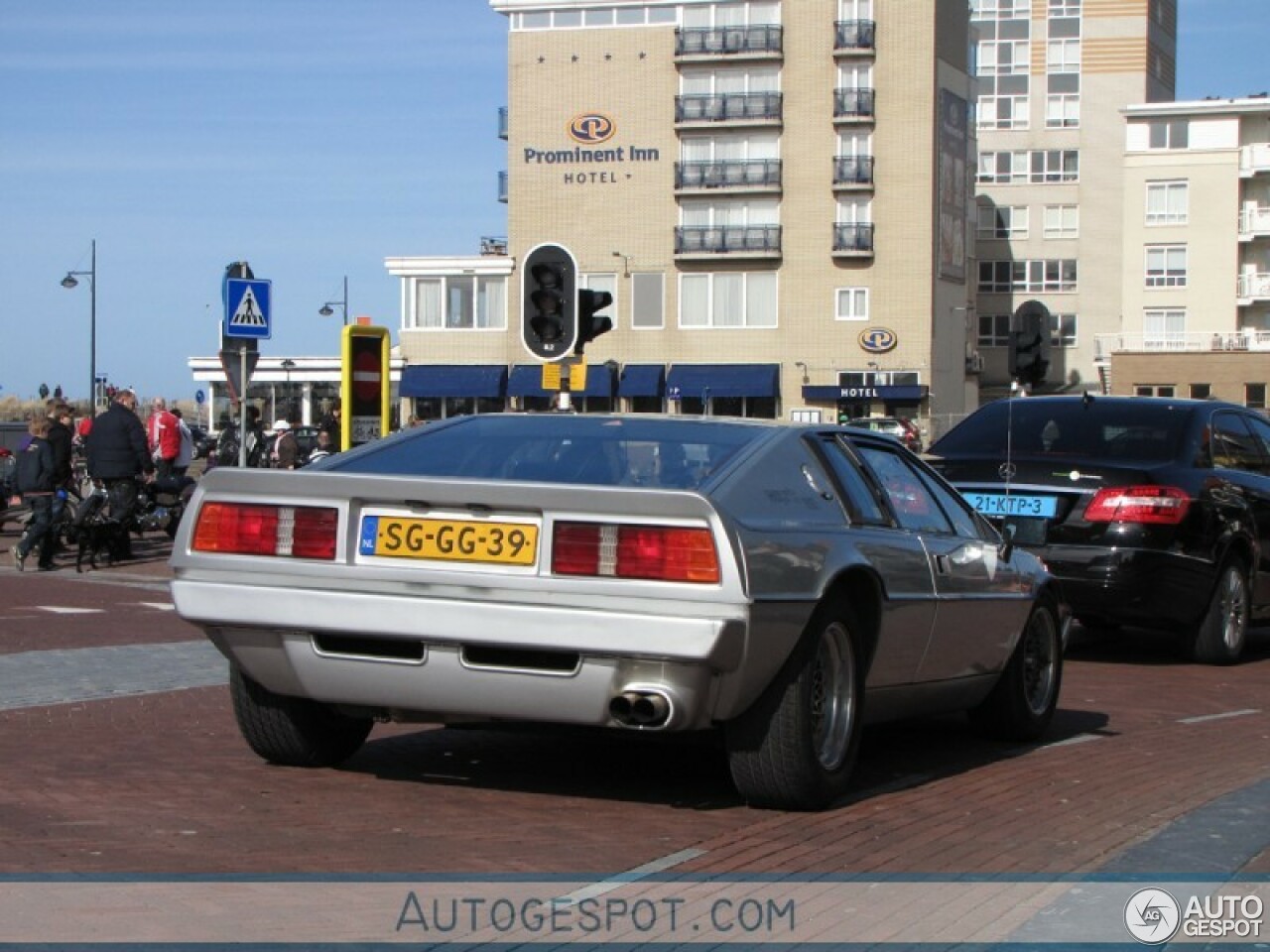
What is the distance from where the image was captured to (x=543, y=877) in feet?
17.6

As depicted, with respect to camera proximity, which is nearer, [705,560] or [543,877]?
[543,877]

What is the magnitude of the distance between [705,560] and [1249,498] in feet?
25.0

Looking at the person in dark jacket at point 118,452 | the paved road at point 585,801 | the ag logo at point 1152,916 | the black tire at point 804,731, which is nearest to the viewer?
the ag logo at point 1152,916

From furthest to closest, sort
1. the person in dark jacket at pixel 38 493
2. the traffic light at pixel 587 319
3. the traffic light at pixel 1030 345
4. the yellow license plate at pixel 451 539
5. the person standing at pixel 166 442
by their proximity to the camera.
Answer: the person standing at pixel 166 442
the traffic light at pixel 1030 345
the person in dark jacket at pixel 38 493
the traffic light at pixel 587 319
the yellow license plate at pixel 451 539

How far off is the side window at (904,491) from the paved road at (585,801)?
1.01 metres

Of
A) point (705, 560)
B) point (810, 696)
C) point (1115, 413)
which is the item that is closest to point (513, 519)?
point (705, 560)

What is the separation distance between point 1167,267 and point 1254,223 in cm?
424

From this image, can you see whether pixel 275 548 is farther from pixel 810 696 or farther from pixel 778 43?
pixel 778 43

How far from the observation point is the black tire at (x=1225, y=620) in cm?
1195

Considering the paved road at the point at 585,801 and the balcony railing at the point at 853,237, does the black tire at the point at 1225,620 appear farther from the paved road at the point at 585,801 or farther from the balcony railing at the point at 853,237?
the balcony railing at the point at 853,237

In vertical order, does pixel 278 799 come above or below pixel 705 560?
below

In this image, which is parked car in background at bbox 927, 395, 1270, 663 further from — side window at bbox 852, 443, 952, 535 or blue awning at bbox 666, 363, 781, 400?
blue awning at bbox 666, 363, 781, 400

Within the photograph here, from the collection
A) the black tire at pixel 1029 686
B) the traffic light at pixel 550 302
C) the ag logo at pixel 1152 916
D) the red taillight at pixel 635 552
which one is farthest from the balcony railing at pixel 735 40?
the ag logo at pixel 1152 916

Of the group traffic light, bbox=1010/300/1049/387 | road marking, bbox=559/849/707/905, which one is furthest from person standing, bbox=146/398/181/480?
road marking, bbox=559/849/707/905
